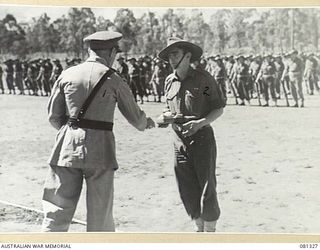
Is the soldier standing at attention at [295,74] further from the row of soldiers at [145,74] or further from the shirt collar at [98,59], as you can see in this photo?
the shirt collar at [98,59]

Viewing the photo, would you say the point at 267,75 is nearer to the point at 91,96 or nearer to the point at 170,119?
the point at 170,119

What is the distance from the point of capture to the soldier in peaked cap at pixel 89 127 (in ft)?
4.13

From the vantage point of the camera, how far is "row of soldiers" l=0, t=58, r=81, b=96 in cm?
139

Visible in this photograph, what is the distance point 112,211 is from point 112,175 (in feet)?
0.37

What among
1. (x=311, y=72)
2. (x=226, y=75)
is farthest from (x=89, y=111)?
(x=311, y=72)

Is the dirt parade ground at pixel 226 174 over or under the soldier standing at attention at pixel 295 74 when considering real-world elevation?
under

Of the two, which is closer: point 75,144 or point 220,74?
point 75,144

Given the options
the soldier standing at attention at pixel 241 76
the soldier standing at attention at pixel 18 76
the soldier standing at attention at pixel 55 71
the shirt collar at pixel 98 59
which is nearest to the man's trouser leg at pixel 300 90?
the soldier standing at attention at pixel 241 76

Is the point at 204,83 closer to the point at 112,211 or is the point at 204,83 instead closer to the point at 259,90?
the point at 259,90

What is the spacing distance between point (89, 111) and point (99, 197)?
0.21 m

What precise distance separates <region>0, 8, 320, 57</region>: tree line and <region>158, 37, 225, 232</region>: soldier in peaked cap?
0.14 ft

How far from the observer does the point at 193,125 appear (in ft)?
4.46

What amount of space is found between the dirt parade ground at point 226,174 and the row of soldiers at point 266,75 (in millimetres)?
32

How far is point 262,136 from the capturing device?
4.68 feet
